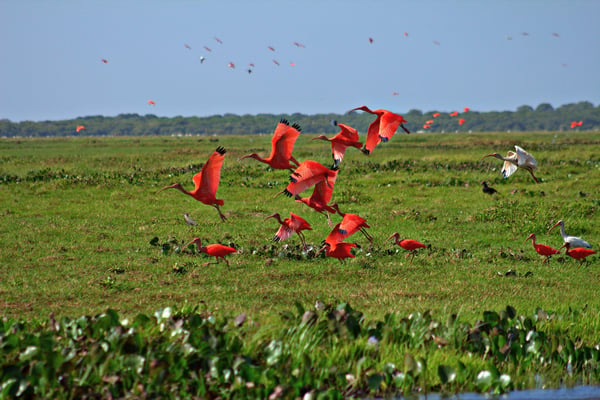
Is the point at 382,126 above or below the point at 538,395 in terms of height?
above

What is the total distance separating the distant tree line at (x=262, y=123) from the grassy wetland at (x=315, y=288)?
10563cm

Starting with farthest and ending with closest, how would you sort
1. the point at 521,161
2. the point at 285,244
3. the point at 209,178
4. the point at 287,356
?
the point at 285,244, the point at 521,161, the point at 287,356, the point at 209,178

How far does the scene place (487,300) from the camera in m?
11.0

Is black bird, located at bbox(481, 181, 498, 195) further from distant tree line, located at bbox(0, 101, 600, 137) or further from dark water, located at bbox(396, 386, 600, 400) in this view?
distant tree line, located at bbox(0, 101, 600, 137)

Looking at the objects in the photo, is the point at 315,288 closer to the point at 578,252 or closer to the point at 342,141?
the point at 342,141

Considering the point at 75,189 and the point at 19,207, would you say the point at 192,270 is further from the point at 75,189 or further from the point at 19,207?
the point at 75,189

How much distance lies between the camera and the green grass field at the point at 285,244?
10906mm

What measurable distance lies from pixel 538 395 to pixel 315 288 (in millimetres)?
4321

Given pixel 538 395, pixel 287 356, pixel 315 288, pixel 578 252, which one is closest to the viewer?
pixel 287 356

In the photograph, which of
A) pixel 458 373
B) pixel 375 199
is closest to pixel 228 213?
pixel 375 199

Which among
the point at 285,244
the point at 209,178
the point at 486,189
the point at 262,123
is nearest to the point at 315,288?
the point at 285,244

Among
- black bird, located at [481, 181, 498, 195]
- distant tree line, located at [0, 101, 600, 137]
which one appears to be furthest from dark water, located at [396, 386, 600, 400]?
distant tree line, located at [0, 101, 600, 137]

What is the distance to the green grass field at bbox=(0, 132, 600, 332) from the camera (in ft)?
35.8

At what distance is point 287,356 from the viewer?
26.1 feet
